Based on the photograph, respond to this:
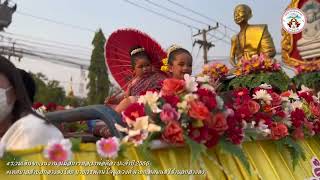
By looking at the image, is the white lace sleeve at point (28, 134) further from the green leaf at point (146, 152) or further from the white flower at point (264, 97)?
the white flower at point (264, 97)

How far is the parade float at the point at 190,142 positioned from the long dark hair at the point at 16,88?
344 mm

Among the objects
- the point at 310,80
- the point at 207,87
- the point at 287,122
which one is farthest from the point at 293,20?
the point at 207,87

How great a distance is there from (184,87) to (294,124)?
100 centimetres

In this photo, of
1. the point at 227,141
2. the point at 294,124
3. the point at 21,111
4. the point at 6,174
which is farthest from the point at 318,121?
the point at 6,174

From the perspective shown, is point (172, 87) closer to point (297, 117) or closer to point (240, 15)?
point (297, 117)

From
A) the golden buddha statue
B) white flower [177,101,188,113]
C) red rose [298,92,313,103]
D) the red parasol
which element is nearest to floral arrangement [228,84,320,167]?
red rose [298,92,313,103]

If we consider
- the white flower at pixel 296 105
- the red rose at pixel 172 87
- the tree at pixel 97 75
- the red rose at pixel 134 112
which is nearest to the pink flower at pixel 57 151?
the red rose at pixel 134 112

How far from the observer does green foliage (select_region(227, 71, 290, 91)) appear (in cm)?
461

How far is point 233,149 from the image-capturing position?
2.15 meters

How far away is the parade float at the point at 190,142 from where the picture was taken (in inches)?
67.4

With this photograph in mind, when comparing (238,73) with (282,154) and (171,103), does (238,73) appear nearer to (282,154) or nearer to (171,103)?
(282,154)

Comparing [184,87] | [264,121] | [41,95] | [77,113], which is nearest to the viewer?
[184,87]

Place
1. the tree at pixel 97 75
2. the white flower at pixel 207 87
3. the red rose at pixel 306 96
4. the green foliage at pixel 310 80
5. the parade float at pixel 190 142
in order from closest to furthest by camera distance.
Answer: the parade float at pixel 190 142, the white flower at pixel 207 87, the red rose at pixel 306 96, the green foliage at pixel 310 80, the tree at pixel 97 75

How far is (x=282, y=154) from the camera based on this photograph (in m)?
2.70
